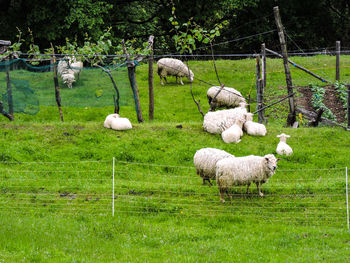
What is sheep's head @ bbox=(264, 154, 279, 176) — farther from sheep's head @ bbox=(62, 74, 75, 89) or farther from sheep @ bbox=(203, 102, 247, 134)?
sheep's head @ bbox=(62, 74, 75, 89)

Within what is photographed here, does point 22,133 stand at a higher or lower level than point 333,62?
lower

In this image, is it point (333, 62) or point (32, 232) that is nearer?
point (32, 232)

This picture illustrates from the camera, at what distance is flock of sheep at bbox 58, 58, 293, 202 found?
11844mm

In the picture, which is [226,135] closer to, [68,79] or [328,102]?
[68,79]

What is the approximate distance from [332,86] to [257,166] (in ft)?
42.9

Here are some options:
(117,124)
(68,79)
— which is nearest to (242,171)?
(117,124)

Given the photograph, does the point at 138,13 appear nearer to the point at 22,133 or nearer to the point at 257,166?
the point at 22,133

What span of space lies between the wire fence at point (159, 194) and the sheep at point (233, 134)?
209cm

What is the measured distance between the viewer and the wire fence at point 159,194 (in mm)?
11367

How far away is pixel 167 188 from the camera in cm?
1274

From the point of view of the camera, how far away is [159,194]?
1246 cm

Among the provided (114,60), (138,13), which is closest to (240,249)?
(114,60)

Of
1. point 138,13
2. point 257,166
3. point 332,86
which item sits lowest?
point 257,166

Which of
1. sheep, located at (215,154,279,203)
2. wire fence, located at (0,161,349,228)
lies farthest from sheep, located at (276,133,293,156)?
sheep, located at (215,154,279,203)
